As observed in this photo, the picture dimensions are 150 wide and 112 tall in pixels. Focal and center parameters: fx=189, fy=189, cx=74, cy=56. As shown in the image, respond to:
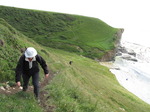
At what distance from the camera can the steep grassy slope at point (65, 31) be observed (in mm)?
102369

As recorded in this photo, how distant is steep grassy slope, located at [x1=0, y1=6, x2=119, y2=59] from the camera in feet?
336

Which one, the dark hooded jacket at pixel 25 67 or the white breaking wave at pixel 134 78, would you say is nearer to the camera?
the dark hooded jacket at pixel 25 67

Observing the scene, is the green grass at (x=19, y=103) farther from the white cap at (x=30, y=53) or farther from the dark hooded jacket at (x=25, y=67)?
the white cap at (x=30, y=53)

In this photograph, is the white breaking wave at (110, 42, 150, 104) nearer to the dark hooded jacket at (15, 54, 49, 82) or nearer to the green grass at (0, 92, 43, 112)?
the green grass at (0, 92, 43, 112)

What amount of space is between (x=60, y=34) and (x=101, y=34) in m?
32.4

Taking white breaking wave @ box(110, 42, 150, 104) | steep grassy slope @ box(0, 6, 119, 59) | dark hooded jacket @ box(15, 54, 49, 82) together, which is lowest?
white breaking wave @ box(110, 42, 150, 104)

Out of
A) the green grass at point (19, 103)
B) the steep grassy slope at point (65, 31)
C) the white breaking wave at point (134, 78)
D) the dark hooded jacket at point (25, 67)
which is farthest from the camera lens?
the steep grassy slope at point (65, 31)

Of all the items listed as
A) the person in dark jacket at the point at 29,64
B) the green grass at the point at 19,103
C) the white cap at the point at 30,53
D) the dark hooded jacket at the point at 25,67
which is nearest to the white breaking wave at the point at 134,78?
the green grass at the point at 19,103

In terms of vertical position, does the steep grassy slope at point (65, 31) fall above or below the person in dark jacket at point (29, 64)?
below

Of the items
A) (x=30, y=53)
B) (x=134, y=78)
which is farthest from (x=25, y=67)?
(x=134, y=78)

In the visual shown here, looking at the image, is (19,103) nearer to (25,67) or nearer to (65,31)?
(25,67)

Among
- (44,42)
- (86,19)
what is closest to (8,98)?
(44,42)

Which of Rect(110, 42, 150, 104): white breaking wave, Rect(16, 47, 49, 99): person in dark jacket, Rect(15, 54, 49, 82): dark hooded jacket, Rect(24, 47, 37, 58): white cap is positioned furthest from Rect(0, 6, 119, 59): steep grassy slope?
Rect(24, 47, 37, 58): white cap

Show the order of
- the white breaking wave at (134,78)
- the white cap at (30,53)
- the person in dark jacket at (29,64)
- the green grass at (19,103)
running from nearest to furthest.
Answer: the green grass at (19,103), the white cap at (30,53), the person in dark jacket at (29,64), the white breaking wave at (134,78)
